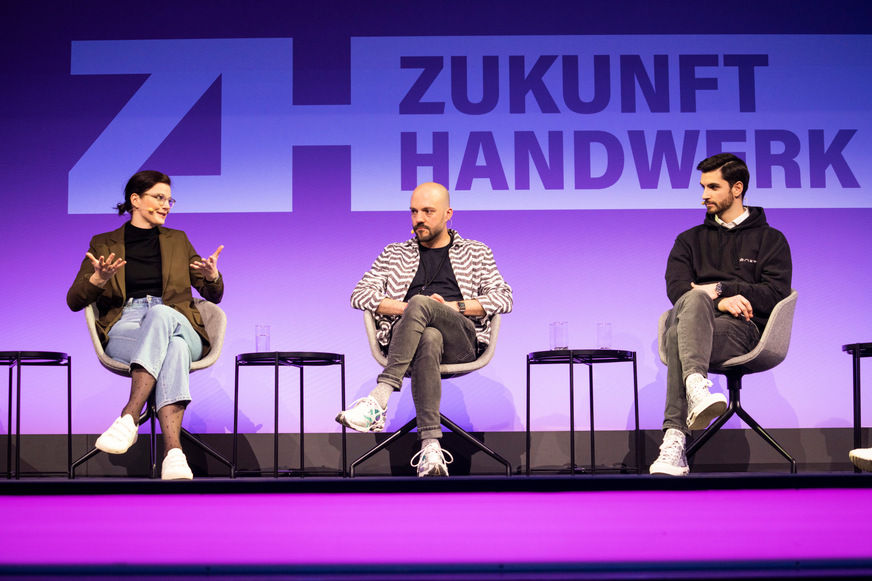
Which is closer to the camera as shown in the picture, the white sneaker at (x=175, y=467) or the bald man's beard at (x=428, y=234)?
the white sneaker at (x=175, y=467)

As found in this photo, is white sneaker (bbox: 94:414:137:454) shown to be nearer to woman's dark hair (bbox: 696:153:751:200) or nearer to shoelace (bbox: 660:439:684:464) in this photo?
shoelace (bbox: 660:439:684:464)

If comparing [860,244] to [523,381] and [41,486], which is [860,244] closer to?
[523,381]

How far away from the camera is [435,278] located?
3.77 m

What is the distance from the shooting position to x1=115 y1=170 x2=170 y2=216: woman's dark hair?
3.70 m

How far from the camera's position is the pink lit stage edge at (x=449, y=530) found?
128 centimetres

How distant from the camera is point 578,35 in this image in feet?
15.3

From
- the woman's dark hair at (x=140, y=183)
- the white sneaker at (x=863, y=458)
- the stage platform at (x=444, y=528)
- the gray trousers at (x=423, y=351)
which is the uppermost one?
the woman's dark hair at (x=140, y=183)

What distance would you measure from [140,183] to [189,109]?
3.51 feet

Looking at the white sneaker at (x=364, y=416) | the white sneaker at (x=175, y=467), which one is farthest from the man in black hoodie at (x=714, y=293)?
the white sneaker at (x=175, y=467)

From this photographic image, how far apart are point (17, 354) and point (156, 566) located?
2.77 metres

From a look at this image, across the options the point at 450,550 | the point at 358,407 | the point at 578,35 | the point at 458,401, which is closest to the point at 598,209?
the point at 578,35

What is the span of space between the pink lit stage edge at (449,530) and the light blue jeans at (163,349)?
3.75 feet

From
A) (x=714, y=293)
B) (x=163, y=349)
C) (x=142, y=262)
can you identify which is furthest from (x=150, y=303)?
(x=714, y=293)

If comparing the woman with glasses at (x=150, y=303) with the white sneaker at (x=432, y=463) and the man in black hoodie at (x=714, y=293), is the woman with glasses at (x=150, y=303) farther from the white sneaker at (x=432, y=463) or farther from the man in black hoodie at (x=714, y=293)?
the man in black hoodie at (x=714, y=293)
